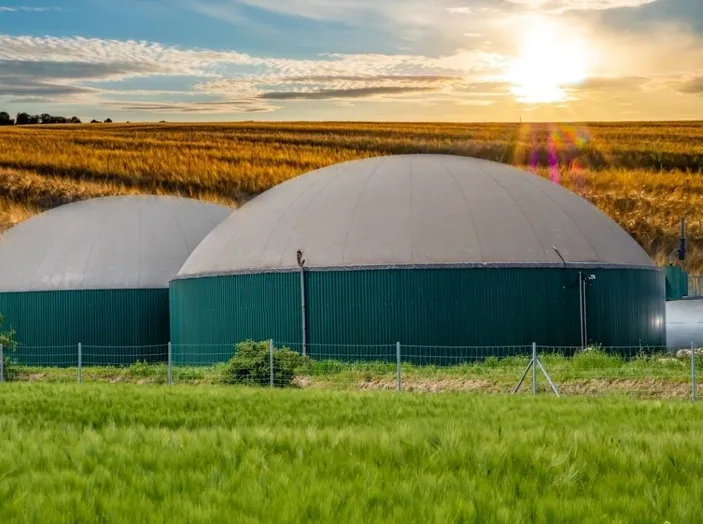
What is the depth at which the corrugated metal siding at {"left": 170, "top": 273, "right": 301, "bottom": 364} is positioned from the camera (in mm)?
33500

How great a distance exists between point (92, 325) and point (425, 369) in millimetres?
16048

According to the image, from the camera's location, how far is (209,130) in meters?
89.2

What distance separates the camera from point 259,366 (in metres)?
29.6

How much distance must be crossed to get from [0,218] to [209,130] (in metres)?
29.3

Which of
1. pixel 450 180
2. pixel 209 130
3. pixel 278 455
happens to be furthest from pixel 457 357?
pixel 209 130

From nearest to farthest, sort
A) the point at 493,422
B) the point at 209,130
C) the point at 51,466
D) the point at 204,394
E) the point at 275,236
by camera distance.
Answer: the point at 51,466 → the point at 493,422 → the point at 204,394 → the point at 275,236 → the point at 209,130

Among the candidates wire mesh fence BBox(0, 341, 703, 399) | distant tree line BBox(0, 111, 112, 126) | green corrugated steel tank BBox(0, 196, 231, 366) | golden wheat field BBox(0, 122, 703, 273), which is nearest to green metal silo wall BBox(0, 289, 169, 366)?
green corrugated steel tank BBox(0, 196, 231, 366)

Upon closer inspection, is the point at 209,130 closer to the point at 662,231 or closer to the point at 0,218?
the point at 0,218

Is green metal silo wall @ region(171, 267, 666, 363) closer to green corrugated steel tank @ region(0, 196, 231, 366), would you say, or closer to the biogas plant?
the biogas plant

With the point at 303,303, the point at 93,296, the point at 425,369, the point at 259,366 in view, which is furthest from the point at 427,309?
the point at 93,296

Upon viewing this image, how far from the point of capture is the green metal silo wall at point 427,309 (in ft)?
107

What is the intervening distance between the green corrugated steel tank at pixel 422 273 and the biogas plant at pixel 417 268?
37mm

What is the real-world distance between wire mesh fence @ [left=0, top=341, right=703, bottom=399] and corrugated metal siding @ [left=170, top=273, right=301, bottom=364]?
0.56ft

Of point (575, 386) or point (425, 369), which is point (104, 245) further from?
point (575, 386)
